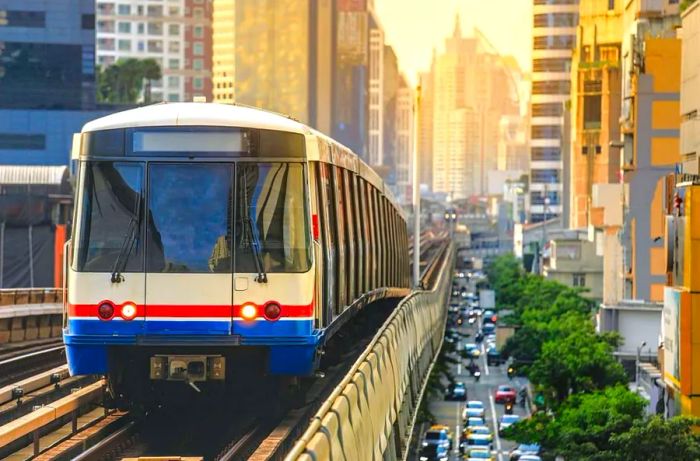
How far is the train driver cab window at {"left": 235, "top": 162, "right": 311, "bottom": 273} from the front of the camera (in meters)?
18.7

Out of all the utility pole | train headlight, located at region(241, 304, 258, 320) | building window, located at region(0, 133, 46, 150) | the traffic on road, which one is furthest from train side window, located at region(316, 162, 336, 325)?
building window, located at region(0, 133, 46, 150)

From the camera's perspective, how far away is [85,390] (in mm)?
20047

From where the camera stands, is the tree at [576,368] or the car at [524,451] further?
the tree at [576,368]

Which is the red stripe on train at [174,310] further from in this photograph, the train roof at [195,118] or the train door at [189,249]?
the train roof at [195,118]

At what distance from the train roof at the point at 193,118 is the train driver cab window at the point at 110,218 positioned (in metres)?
0.43

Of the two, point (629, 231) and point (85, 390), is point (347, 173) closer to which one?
point (85, 390)

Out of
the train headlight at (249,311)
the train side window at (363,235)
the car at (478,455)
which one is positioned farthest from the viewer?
the car at (478,455)

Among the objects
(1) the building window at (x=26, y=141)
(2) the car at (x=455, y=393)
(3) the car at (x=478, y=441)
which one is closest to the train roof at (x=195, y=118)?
(3) the car at (x=478, y=441)

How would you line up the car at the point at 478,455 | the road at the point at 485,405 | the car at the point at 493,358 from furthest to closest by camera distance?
the car at the point at 493,358
the road at the point at 485,405
the car at the point at 478,455

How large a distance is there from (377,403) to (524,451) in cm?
3887

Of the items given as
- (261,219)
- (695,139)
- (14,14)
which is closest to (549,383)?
(695,139)

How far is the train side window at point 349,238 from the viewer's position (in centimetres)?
2395

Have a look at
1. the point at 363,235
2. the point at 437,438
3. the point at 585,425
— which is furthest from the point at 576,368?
the point at 363,235

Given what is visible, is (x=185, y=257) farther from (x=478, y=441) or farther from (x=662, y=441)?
(x=478, y=441)
